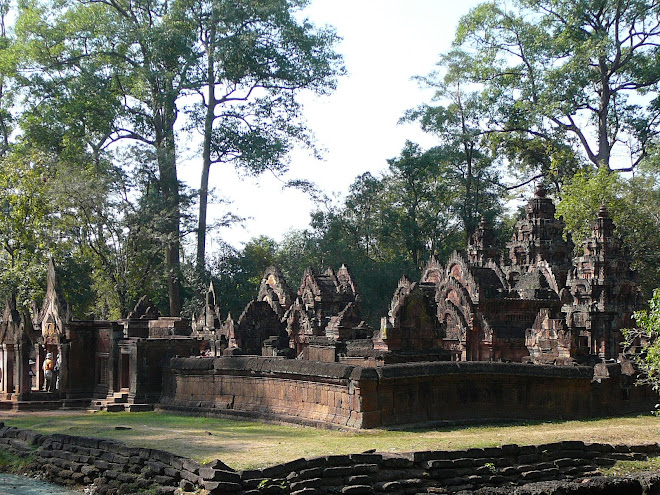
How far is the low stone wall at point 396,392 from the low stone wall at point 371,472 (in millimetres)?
2805

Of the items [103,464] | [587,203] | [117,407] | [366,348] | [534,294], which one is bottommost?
[103,464]

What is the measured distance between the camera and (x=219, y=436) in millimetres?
14609

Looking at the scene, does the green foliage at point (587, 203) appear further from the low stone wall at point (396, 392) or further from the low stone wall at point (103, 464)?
the low stone wall at point (103, 464)

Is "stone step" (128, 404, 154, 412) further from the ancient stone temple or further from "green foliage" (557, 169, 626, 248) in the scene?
"green foliage" (557, 169, 626, 248)

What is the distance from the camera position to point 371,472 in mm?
11852

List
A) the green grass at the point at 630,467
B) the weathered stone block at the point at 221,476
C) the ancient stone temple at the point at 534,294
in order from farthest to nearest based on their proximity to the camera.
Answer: the ancient stone temple at the point at 534,294 → the green grass at the point at 630,467 → the weathered stone block at the point at 221,476

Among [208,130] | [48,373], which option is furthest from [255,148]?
[48,373]

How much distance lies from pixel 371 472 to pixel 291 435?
3.26m

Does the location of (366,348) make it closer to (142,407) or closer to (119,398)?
(142,407)

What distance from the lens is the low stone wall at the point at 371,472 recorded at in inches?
444

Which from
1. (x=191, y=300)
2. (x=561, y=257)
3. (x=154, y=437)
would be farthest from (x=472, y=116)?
(x=154, y=437)

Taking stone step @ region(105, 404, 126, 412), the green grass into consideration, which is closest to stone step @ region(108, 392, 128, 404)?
stone step @ region(105, 404, 126, 412)

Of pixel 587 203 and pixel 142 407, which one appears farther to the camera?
pixel 587 203

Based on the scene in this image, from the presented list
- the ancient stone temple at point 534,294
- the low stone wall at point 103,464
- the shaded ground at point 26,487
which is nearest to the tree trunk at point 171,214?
the ancient stone temple at point 534,294
